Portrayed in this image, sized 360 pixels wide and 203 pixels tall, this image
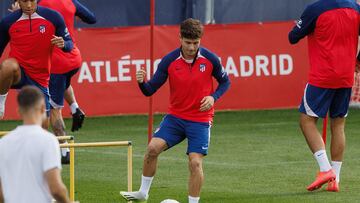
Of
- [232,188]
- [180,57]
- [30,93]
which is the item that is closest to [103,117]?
[232,188]

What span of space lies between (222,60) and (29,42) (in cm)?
839

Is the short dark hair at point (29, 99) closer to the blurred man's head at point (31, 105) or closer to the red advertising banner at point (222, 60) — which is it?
the blurred man's head at point (31, 105)

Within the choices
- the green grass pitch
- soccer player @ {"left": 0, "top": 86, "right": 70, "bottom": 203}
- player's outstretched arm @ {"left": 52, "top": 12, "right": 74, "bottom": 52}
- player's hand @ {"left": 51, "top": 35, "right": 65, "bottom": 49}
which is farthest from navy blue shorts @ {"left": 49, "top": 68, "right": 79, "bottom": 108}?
soccer player @ {"left": 0, "top": 86, "right": 70, "bottom": 203}

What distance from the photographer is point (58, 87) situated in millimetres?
15453

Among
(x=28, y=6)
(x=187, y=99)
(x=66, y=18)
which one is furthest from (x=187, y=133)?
(x=66, y=18)

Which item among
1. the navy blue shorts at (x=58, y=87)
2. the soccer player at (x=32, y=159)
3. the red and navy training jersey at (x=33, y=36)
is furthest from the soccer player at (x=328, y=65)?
the soccer player at (x=32, y=159)

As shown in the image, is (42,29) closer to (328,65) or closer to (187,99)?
(187,99)

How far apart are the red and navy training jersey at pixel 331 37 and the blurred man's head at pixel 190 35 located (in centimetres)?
185

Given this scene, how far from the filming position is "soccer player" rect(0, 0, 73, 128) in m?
13.5

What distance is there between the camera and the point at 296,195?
528 inches

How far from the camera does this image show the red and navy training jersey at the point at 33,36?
13.5 metres

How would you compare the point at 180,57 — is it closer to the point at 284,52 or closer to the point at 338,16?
the point at 338,16

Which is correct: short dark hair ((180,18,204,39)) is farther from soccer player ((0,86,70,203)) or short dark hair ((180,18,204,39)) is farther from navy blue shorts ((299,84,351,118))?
soccer player ((0,86,70,203))

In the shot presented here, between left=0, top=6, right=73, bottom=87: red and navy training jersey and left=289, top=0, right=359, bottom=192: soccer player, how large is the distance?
259cm
